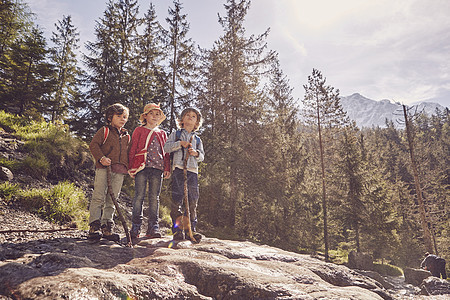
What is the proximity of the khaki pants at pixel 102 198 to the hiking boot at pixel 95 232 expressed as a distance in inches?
2.5

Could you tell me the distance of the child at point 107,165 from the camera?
3606mm

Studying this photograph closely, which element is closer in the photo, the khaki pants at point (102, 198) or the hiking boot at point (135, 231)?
the khaki pants at point (102, 198)

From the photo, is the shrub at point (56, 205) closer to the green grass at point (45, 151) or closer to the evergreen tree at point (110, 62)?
the green grass at point (45, 151)

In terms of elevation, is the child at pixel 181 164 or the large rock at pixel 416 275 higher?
the child at pixel 181 164

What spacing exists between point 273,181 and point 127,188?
856 cm

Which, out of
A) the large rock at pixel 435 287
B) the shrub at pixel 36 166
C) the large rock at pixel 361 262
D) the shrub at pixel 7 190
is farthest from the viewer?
the large rock at pixel 361 262

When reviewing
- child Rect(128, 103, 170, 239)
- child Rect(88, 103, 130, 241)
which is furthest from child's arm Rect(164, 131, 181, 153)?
child Rect(88, 103, 130, 241)

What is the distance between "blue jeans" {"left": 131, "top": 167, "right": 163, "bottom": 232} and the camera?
429 centimetres

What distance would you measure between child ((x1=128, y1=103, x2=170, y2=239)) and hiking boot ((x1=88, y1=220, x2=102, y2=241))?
74 cm

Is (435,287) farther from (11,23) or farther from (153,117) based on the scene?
(11,23)

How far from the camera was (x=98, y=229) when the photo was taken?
355cm

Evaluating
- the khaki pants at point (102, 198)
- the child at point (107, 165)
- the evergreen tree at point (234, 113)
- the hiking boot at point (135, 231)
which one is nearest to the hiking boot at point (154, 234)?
the hiking boot at point (135, 231)

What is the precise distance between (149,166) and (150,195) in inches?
21.4

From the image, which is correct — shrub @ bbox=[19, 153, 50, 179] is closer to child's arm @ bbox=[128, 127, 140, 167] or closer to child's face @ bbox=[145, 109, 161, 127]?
child's arm @ bbox=[128, 127, 140, 167]
